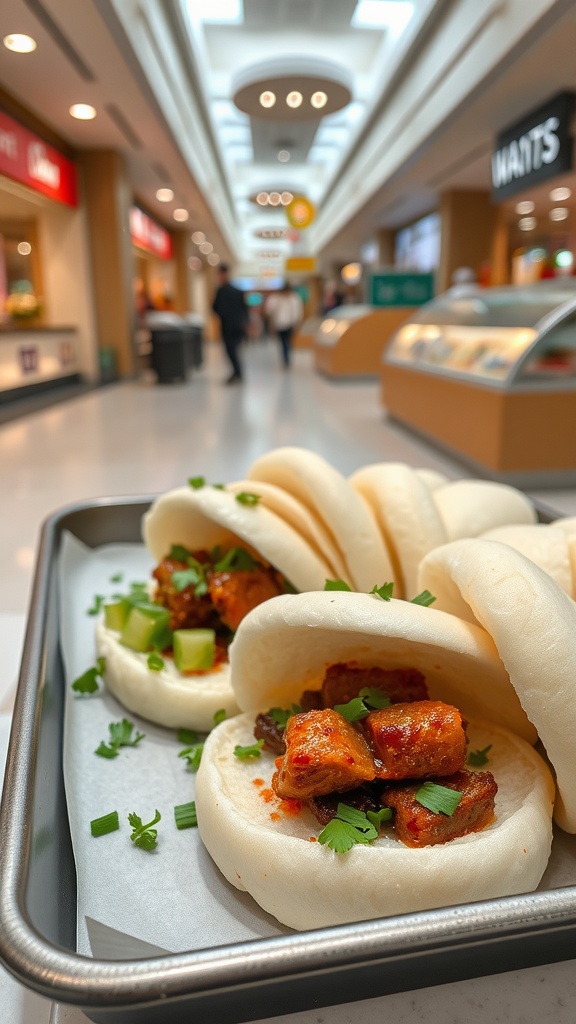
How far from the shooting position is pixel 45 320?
40.9 feet

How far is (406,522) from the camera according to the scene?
1.59 metres

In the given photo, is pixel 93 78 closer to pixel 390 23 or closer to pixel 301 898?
pixel 390 23

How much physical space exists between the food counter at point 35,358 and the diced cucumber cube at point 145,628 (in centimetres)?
755

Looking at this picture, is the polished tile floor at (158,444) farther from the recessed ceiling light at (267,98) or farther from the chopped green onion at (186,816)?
the recessed ceiling light at (267,98)

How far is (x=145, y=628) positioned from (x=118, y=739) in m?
0.29

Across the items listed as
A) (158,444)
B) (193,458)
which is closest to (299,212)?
(158,444)

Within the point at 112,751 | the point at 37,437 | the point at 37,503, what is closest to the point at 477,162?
the point at 37,437

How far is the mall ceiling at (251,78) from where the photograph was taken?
23.6 feet

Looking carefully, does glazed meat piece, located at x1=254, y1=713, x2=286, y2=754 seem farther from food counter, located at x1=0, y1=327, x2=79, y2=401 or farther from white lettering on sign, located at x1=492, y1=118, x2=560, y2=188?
white lettering on sign, located at x1=492, y1=118, x2=560, y2=188

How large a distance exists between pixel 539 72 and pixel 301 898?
30.4 feet

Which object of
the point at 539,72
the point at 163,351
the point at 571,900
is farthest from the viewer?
the point at 163,351

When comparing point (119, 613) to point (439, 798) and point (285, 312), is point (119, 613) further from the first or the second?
point (285, 312)

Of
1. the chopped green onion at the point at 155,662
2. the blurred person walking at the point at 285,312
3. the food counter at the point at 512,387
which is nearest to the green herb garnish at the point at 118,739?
the chopped green onion at the point at 155,662

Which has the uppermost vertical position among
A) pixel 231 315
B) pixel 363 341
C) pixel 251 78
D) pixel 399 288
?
pixel 251 78
